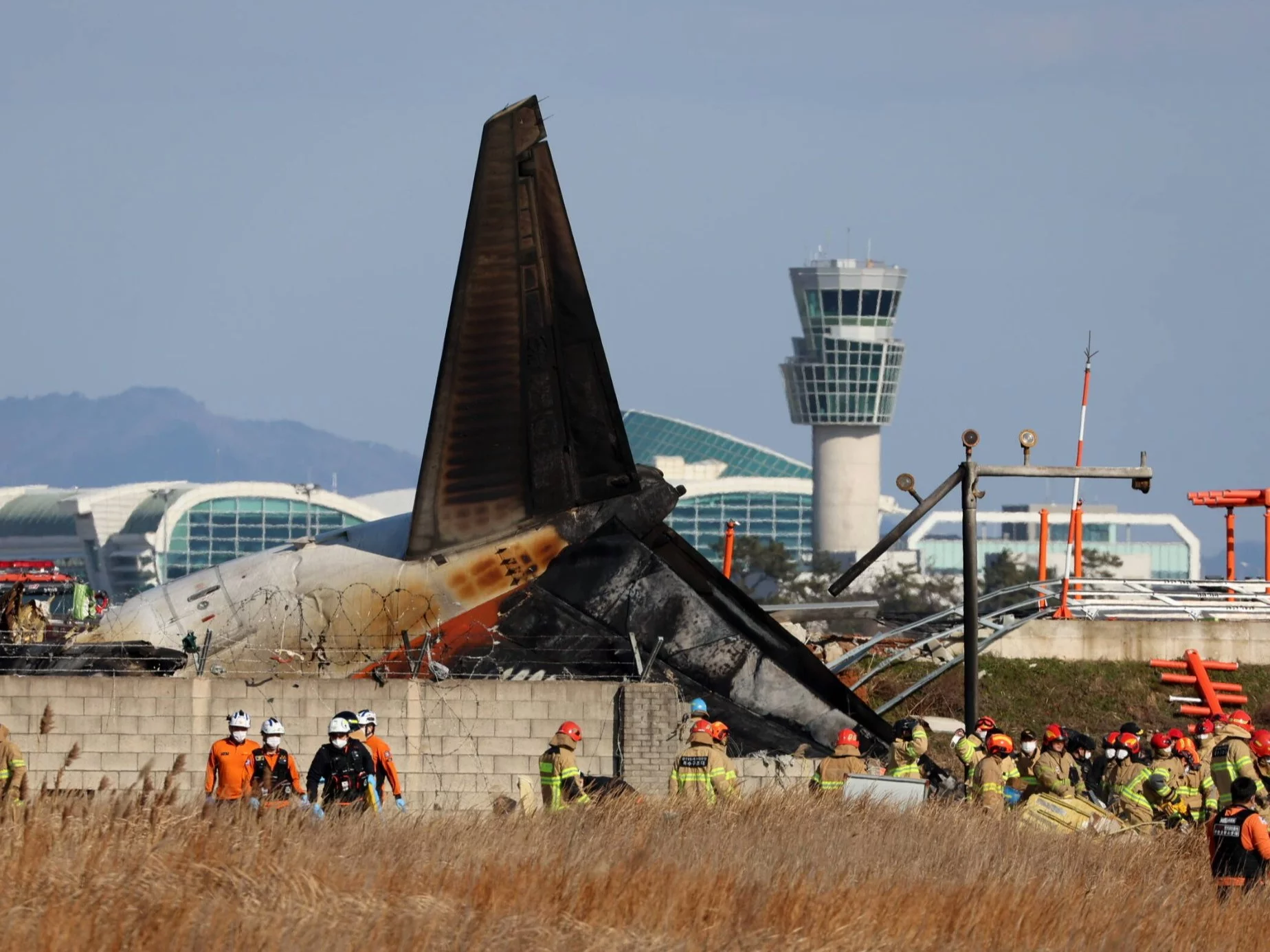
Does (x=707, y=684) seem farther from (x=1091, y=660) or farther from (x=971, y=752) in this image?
(x=1091, y=660)

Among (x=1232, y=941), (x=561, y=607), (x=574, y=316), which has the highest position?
(x=574, y=316)

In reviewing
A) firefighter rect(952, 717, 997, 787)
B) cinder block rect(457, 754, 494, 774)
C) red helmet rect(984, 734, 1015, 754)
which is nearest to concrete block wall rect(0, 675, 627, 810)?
cinder block rect(457, 754, 494, 774)

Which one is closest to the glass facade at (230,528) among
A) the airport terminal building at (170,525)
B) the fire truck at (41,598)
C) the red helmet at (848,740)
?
the airport terminal building at (170,525)

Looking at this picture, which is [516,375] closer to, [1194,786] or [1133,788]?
[1133,788]

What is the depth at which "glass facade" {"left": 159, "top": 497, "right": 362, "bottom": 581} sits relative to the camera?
189m

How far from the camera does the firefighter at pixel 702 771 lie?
2217 cm

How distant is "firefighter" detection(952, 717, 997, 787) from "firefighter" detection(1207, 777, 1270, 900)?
782 cm

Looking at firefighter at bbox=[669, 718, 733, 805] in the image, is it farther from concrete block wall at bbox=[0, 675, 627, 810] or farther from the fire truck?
the fire truck

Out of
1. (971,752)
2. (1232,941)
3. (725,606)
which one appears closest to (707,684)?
(725,606)

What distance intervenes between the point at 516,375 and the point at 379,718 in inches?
194

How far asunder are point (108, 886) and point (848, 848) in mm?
7502

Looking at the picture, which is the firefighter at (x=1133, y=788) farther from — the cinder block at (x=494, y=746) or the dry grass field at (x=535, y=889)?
the cinder block at (x=494, y=746)

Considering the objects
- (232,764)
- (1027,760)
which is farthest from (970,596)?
(232,764)

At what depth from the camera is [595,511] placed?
93.1ft
